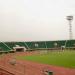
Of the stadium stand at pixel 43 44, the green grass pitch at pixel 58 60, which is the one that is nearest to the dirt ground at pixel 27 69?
the green grass pitch at pixel 58 60

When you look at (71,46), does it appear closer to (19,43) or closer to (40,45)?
(40,45)

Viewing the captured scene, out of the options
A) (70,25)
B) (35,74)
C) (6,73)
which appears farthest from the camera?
(70,25)

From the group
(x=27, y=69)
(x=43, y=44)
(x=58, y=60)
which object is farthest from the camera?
(x=43, y=44)

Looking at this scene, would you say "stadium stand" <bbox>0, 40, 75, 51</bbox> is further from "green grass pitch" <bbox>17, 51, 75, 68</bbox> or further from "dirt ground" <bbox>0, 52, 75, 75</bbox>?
"dirt ground" <bbox>0, 52, 75, 75</bbox>

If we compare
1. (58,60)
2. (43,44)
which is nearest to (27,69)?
(58,60)

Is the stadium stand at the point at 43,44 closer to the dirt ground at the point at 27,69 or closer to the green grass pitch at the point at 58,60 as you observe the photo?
the green grass pitch at the point at 58,60

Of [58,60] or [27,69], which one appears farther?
[58,60]

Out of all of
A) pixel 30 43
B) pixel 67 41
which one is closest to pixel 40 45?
pixel 30 43

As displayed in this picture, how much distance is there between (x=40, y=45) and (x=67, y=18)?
1394 cm

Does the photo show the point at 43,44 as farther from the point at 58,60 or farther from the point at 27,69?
the point at 27,69

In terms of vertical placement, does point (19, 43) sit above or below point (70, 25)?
below

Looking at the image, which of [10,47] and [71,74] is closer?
[71,74]

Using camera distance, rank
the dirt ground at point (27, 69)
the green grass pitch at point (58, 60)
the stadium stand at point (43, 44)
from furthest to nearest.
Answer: the stadium stand at point (43, 44)
the green grass pitch at point (58, 60)
the dirt ground at point (27, 69)

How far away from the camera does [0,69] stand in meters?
17.6
